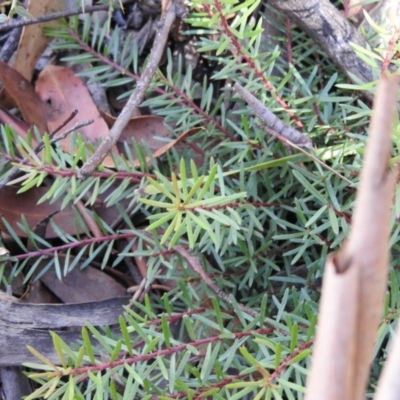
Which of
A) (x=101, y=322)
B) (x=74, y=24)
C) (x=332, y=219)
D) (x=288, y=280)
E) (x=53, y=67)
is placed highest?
(x=74, y=24)

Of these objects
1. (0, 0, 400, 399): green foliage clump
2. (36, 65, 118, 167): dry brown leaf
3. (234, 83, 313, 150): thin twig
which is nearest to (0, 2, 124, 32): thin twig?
(0, 0, 400, 399): green foliage clump

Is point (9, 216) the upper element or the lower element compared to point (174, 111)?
lower

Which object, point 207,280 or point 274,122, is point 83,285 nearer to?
point 207,280

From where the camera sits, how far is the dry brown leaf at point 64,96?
124cm

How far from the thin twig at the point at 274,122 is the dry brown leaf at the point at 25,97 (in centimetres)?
57

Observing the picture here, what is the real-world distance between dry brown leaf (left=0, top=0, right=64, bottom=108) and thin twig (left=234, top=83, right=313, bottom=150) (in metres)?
0.62

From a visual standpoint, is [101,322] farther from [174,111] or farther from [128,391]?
[174,111]

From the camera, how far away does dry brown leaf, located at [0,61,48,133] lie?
47.4 inches

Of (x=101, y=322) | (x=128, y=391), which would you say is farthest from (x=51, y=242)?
(x=128, y=391)

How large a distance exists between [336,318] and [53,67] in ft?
3.84

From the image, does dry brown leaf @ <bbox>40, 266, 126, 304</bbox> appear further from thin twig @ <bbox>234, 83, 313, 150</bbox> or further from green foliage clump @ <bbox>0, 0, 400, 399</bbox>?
thin twig @ <bbox>234, 83, 313, 150</bbox>

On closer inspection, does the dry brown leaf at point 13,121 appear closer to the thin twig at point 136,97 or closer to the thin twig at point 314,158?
the thin twig at point 136,97

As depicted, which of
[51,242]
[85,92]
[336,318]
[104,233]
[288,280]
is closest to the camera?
[336,318]

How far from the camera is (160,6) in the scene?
1.27 meters
